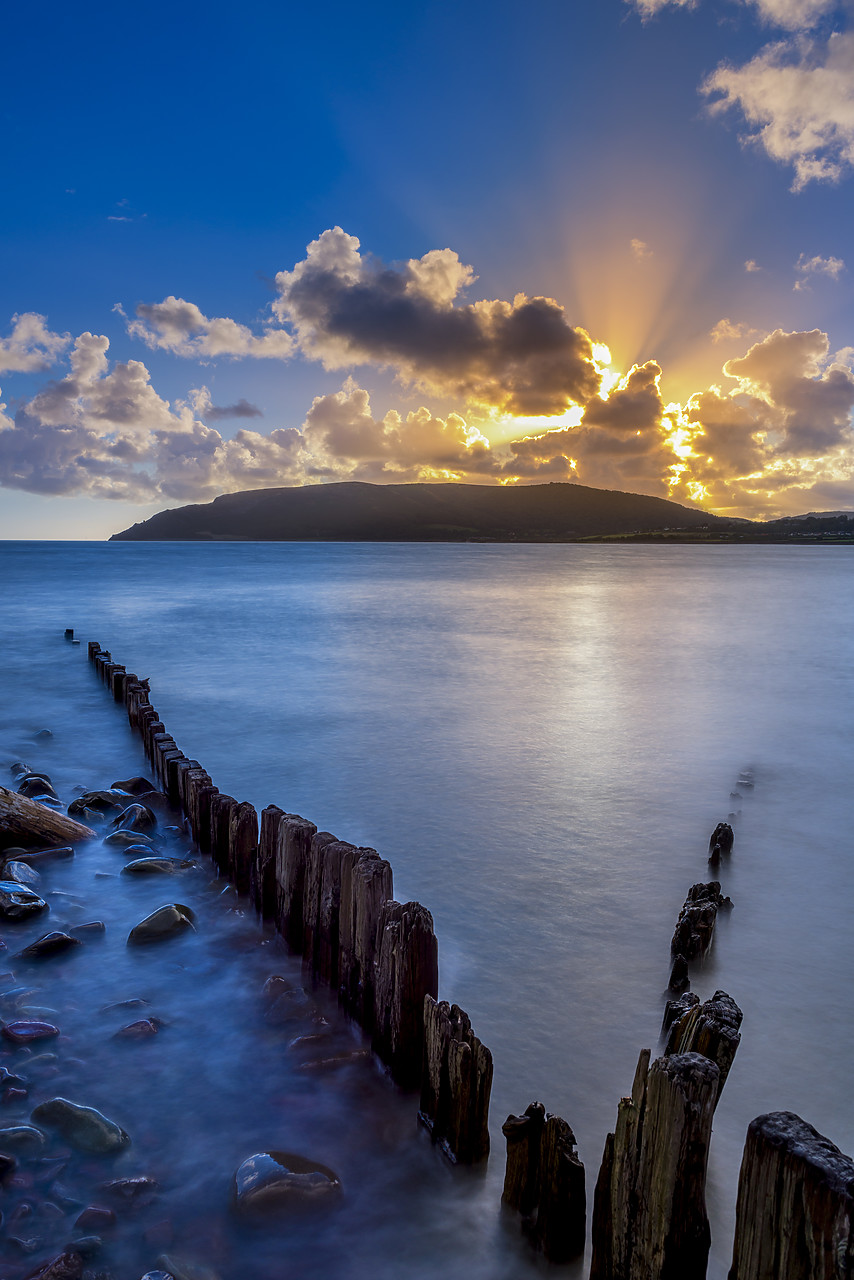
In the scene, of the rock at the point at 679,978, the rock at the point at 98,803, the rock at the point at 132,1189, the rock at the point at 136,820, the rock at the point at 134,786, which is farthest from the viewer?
the rock at the point at 134,786

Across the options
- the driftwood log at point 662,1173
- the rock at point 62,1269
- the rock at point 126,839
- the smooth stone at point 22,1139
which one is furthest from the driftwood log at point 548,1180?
the rock at point 126,839

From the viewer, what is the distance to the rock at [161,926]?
4.97m

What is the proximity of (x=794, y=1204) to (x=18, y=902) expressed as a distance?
5045 mm

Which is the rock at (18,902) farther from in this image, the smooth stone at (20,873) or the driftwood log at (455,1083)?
the driftwood log at (455,1083)

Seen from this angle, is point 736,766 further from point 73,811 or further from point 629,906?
point 73,811

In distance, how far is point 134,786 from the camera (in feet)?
25.9

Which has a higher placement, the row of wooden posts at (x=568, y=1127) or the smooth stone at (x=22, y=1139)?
the row of wooden posts at (x=568, y=1127)

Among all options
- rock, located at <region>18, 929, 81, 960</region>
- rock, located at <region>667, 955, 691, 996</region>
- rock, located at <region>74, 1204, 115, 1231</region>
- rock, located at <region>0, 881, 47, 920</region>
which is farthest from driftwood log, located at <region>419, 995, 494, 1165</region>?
rock, located at <region>0, 881, 47, 920</region>

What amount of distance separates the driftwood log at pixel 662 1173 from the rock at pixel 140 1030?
2605mm

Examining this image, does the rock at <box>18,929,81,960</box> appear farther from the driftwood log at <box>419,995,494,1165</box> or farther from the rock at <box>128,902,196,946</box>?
the driftwood log at <box>419,995,494,1165</box>

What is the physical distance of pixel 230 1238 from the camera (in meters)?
2.87

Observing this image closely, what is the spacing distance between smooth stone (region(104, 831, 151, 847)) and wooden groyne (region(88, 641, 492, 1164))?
1049mm

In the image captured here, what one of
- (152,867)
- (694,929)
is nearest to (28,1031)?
(152,867)

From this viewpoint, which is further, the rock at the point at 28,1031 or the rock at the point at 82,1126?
the rock at the point at 28,1031
